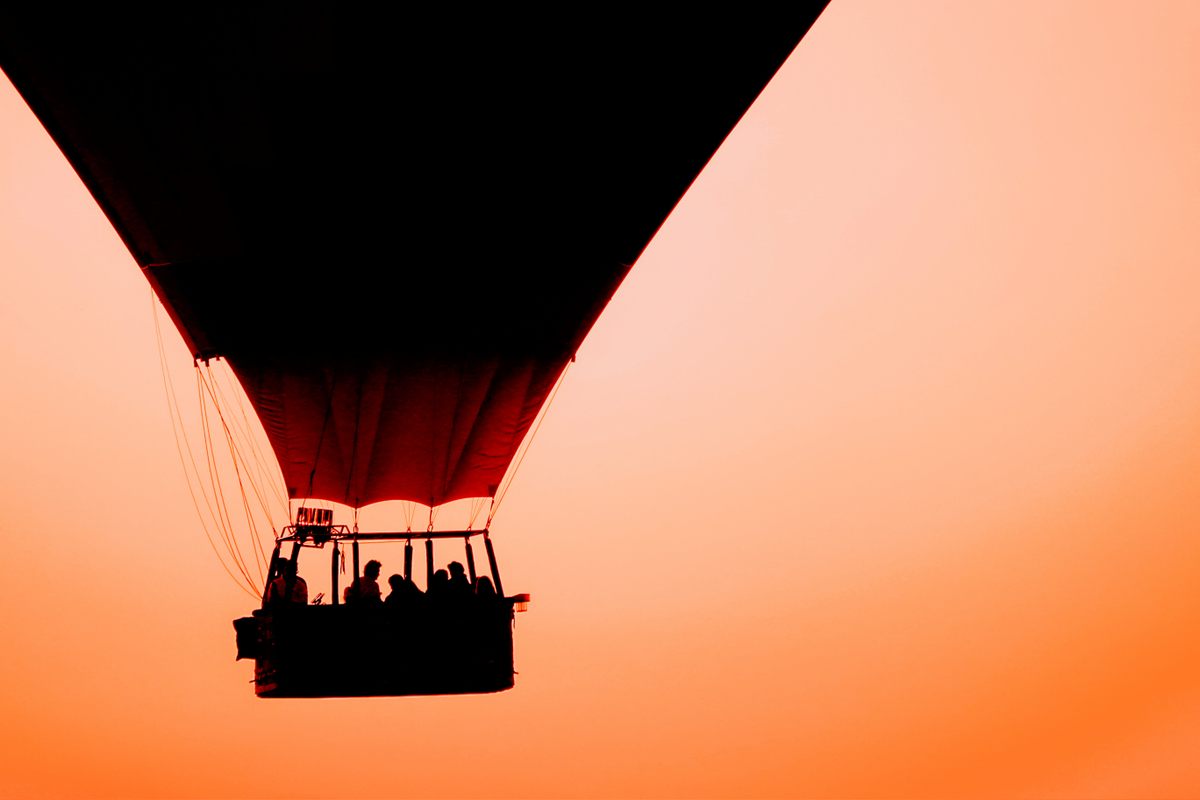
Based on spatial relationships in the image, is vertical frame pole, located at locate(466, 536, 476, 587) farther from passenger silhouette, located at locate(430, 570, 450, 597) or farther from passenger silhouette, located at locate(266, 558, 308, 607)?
passenger silhouette, located at locate(266, 558, 308, 607)

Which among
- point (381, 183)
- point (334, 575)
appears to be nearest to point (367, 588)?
point (334, 575)

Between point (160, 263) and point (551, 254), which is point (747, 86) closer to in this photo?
point (551, 254)

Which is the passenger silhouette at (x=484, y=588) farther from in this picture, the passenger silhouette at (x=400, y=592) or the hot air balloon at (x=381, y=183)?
the passenger silhouette at (x=400, y=592)

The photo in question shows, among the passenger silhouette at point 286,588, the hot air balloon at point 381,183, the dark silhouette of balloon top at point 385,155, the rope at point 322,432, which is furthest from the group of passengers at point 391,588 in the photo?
the dark silhouette of balloon top at point 385,155

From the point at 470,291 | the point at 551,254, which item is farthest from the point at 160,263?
the point at 551,254

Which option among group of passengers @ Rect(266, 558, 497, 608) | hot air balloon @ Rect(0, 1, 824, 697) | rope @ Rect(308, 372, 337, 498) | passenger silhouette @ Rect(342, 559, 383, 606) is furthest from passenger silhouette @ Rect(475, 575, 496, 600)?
rope @ Rect(308, 372, 337, 498)

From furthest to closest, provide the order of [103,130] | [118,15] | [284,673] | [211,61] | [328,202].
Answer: [284,673] → [328,202] → [103,130] → [211,61] → [118,15]
